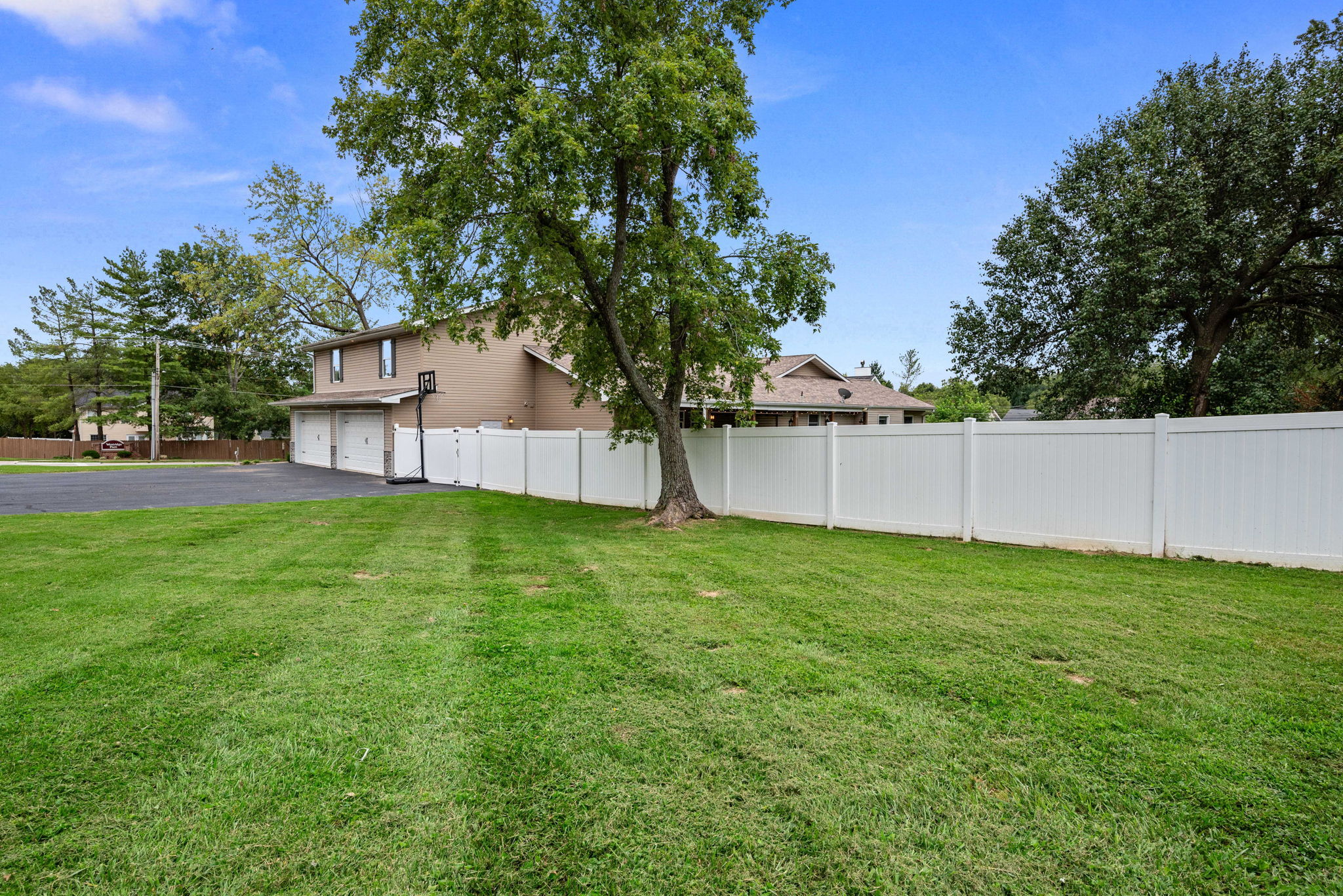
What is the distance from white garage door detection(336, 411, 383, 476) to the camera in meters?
23.0

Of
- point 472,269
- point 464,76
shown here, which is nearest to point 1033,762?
point 472,269

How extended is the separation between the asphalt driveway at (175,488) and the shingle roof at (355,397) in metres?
2.54

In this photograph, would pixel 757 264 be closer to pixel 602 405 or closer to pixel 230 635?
pixel 602 405

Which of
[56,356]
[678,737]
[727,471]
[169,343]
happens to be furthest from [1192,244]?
[56,356]

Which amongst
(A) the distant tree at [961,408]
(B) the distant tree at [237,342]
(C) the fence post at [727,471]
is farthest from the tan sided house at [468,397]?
(C) the fence post at [727,471]

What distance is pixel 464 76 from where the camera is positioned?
9477 millimetres

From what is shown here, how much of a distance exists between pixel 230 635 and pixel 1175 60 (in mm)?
20063

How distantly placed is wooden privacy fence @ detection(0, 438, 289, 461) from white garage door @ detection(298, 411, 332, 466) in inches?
360

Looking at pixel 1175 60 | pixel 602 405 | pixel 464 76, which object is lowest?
pixel 602 405

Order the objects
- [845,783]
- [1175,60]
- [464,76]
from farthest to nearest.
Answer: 1. [1175,60]
2. [464,76]
3. [845,783]

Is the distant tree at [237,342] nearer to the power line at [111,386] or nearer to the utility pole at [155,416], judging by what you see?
the power line at [111,386]

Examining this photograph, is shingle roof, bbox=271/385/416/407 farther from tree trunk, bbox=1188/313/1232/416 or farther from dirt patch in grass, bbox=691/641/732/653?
tree trunk, bbox=1188/313/1232/416

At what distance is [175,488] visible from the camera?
16516mm

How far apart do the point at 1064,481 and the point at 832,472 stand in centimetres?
303
